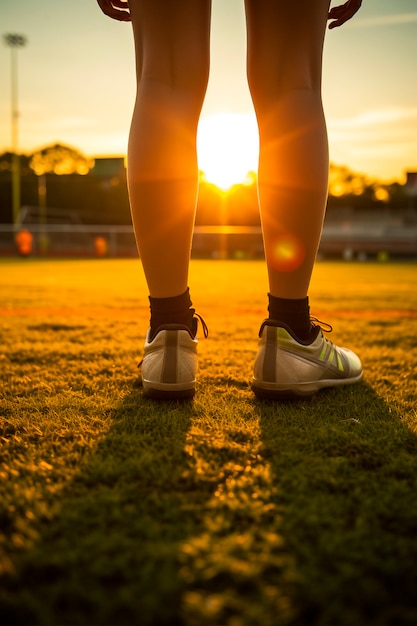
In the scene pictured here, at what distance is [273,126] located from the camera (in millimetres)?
1416

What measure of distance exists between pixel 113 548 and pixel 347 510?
0.32 m

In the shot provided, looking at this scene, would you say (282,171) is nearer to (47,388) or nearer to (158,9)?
(158,9)

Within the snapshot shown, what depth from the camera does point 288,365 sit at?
1337 mm

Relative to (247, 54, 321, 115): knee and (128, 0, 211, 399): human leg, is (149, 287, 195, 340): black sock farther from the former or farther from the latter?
(247, 54, 321, 115): knee

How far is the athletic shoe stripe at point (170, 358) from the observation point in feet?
4.25

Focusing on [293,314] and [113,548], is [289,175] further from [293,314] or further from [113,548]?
[113,548]

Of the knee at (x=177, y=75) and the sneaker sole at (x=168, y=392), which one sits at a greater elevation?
the knee at (x=177, y=75)

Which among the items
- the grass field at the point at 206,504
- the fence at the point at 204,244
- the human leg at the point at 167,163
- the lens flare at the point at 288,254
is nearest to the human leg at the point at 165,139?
the human leg at the point at 167,163

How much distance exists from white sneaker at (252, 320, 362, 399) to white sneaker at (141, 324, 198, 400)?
171 mm

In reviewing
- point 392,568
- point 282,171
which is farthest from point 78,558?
point 282,171

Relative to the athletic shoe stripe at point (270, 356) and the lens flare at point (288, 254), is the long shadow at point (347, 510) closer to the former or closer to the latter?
the athletic shoe stripe at point (270, 356)

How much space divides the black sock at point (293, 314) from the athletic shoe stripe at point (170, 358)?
0.87ft

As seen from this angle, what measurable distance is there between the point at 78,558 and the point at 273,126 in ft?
3.75

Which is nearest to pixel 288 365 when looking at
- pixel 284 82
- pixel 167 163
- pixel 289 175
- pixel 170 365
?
pixel 170 365
